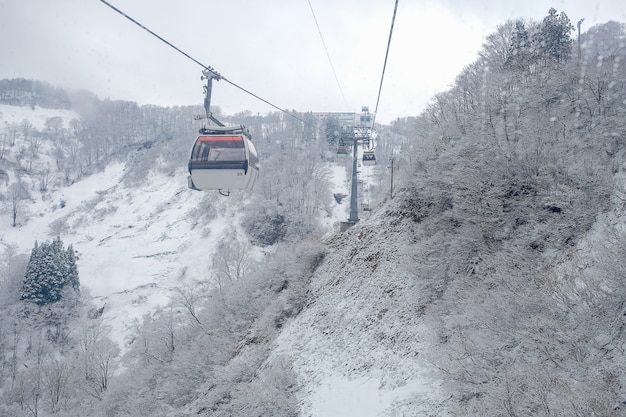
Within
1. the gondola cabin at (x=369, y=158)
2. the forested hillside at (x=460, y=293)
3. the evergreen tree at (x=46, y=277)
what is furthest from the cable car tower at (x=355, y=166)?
the evergreen tree at (x=46, y=277)

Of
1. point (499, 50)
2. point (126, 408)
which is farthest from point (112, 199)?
point (499, 50)

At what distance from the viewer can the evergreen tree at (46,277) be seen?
2013 inches

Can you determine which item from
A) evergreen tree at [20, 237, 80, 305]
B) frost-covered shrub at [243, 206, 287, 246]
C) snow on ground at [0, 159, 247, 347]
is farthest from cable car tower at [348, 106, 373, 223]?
evergreen tree at [20, 237, 80, 305]

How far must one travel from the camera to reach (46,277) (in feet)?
170

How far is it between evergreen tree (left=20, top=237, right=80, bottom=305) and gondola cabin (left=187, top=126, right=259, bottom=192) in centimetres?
4943

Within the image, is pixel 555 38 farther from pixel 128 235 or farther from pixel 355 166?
pixel 128 235

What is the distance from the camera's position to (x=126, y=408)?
75.6ft

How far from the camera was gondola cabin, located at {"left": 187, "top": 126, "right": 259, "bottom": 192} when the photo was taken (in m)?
10.9

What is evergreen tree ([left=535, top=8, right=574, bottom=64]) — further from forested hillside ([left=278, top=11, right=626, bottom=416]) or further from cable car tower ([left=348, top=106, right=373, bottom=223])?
cable car tower ([left=348, top=106, right=373, bottom=223])

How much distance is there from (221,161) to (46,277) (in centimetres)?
5071

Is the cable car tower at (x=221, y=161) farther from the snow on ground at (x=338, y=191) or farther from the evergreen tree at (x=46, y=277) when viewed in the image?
the evergreen tree at (x=46, y=277)

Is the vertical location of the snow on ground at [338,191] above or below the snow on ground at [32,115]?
below

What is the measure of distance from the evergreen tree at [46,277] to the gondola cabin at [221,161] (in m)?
49.4

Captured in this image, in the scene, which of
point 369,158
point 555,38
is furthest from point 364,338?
point 555,38
